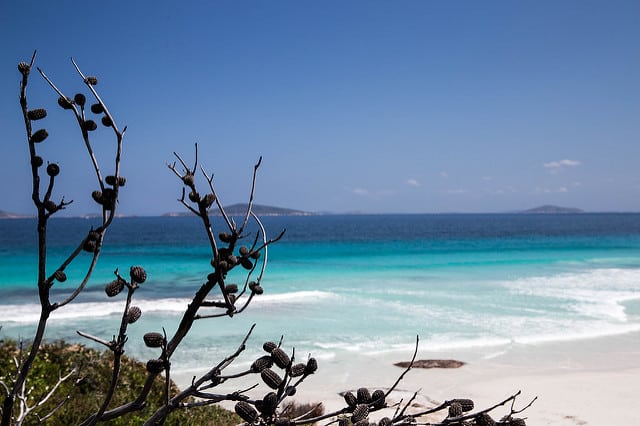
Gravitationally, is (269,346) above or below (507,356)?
above

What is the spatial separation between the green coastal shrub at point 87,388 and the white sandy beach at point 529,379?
3160mm

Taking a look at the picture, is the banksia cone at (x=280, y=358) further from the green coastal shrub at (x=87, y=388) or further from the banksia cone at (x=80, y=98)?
the green coastal shrub at (x=87, y=388)

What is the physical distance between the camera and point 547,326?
58.1 ft

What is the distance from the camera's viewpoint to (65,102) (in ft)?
6.18

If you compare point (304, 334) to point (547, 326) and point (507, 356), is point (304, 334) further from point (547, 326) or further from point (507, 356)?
point (547, 326)

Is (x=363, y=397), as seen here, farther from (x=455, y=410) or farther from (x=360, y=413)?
(x=455, y=410)

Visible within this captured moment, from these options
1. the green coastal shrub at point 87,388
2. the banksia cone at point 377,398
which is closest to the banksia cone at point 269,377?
the banksia cone at point 377,398

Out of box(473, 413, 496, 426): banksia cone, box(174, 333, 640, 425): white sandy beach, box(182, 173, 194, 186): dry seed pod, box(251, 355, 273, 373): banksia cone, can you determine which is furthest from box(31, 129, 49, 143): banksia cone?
box(174, 333, 640, 425): white sandy beach

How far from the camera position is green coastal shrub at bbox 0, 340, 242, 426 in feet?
19.4

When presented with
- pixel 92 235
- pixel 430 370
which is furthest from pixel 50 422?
pixel 430 370

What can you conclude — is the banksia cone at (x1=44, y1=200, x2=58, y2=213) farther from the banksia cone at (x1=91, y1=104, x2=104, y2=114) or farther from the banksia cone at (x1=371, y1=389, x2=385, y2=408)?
the banksia cone at (x1=371, y1=389, x2=385, y2=408)

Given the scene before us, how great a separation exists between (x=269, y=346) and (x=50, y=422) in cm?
479

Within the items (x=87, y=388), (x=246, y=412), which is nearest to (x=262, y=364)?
(x=246, y=412)

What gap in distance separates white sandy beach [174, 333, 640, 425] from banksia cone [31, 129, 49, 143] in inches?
315
